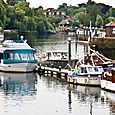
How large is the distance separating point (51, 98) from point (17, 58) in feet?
51.3

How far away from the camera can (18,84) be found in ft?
147

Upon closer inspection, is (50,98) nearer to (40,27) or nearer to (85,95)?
(85,95)

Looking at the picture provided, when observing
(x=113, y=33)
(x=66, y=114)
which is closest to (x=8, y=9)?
(x=113, y=33)

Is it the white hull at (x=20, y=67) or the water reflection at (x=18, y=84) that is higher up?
the white hull at (x=20, y=67)

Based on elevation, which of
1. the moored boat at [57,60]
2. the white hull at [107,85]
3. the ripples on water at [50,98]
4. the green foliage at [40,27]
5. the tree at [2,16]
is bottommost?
the ripples on water at [50,98]

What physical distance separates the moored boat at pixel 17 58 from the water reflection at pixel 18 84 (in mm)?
1187

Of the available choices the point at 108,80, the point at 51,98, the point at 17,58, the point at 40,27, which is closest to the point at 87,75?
the point at 108,80

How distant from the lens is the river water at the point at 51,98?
1331 inches

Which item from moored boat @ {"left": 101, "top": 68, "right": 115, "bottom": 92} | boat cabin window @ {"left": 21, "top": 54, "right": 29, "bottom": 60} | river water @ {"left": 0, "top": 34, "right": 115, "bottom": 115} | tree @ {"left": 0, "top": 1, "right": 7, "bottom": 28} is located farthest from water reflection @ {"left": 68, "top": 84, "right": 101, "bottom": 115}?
tree @ {"left": 0, "top": 1, "right": 7, "bottom": 28}

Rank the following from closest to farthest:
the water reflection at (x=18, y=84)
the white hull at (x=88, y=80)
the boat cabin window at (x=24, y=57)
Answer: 1. the water reflection at (x=18, y=84)
2. the white hull at (x=88, y=80)
3. the boat cabin window at (x=24, y=57)

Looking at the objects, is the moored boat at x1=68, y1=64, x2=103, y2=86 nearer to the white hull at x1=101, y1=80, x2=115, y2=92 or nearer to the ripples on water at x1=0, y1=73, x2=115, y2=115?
the ripples on water at x1=0, y1=73, x2=115, y2=115

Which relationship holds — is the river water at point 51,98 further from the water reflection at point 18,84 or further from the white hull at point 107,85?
the white hull at point 107,85

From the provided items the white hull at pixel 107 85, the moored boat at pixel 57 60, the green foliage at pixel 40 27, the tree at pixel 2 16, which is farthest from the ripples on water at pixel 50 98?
the green foliage at pixel 40 27

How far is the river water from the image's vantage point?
1331 inches
